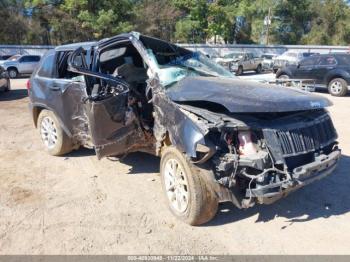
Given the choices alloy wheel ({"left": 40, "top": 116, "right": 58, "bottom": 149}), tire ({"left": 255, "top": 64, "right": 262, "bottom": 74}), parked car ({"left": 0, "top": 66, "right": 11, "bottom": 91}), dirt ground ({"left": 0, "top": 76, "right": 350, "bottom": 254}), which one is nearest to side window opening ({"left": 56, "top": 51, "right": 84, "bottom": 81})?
alloy wheel ({"left": 40, "top": 116, "right": 58, "bottom": 149})

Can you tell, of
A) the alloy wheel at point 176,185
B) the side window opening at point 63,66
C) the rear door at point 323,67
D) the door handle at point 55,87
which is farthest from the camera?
the rear door at point 323,67

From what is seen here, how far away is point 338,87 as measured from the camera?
13594mm

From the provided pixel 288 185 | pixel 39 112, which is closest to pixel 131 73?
pixel 39 112

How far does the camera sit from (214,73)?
206 inches

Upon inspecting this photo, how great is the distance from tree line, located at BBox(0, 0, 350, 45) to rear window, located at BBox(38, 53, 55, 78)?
93.6 feet

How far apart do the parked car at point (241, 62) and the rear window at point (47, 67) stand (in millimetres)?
18413

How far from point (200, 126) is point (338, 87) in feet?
38.7

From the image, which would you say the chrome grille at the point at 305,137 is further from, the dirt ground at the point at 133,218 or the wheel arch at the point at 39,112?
the wheel arch at the point at 39,112

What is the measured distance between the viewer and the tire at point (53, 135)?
19.4 feet

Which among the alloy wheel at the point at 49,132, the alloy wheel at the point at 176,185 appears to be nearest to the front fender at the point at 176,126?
the alloy wheel at the point at 176,185

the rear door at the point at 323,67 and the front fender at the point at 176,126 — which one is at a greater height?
the front fender at the point at 176,126

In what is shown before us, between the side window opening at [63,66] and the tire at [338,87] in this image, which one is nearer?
the side window opening at [63,66]

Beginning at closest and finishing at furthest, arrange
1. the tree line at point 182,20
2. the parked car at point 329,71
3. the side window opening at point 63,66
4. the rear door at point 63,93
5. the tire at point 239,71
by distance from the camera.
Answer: the rear door at point 63,93, the side window opening at point 63,66, the parked car at point 329,71, the tire at point 239,71, the tree line at point 182,20

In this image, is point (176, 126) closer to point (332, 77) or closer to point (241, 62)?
point (332, 77)
